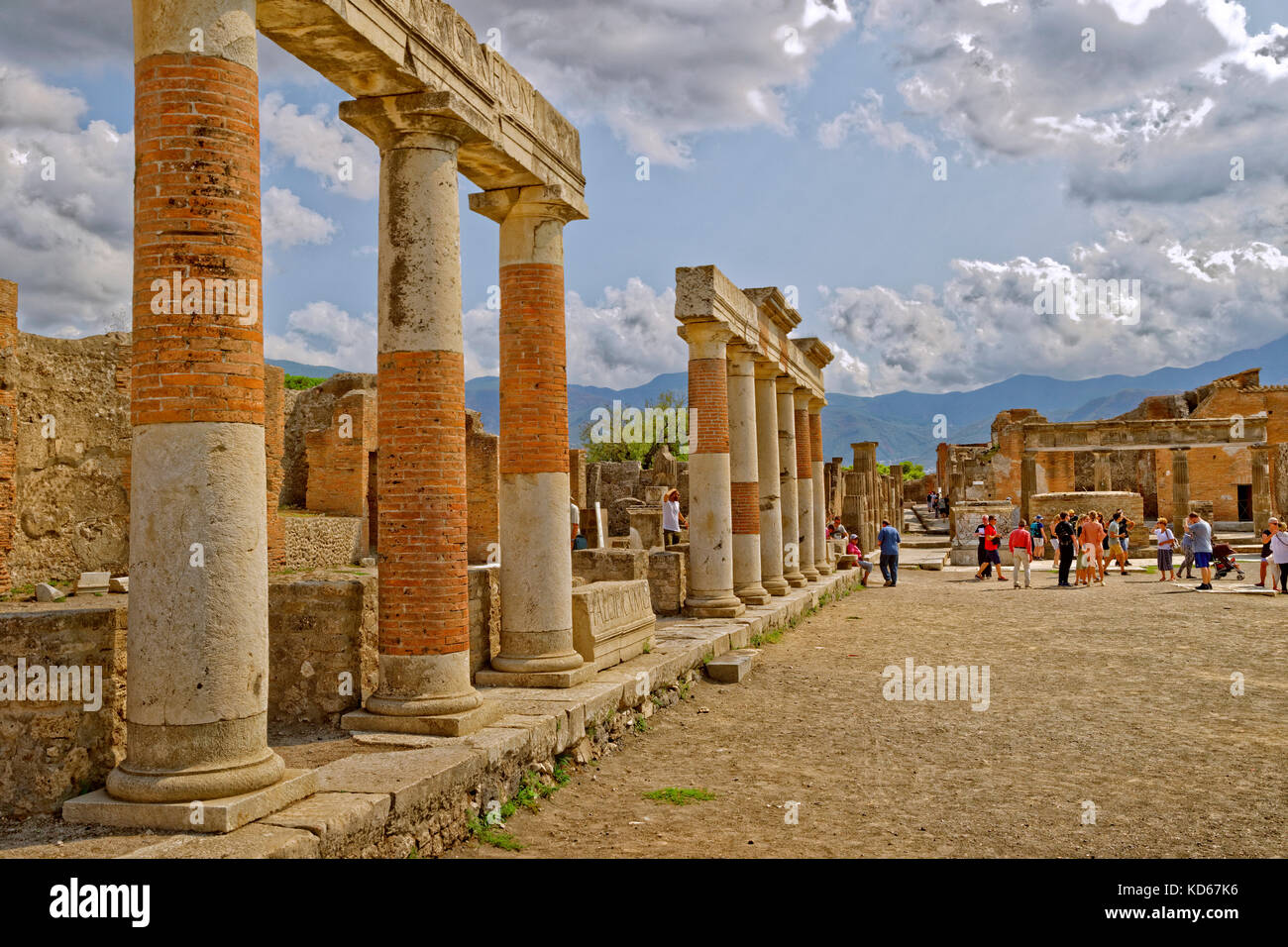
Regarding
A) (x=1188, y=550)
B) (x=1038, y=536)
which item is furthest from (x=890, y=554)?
(x=1038, y=536)

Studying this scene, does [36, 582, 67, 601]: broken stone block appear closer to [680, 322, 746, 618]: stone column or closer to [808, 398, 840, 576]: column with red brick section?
[680, 322, 746, 618]: stone column

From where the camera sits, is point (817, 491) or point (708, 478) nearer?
point (708, 478)

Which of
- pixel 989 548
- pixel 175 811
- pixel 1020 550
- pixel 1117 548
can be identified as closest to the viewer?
pixel 175 811

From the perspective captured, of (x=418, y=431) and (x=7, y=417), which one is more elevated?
(x=7, y=417)

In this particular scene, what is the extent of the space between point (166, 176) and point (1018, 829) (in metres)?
6.11

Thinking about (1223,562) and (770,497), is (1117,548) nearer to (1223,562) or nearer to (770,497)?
(1223,562)

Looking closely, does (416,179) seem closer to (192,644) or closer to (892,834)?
(192,644)

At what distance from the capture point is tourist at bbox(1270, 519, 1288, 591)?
19.1 m

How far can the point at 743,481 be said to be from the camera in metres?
16.2

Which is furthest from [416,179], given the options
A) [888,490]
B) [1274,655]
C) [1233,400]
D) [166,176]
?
[1233,400]

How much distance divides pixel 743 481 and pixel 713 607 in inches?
103

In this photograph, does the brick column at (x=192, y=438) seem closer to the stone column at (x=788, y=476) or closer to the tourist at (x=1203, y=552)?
the stone column at (x=788, y=476)

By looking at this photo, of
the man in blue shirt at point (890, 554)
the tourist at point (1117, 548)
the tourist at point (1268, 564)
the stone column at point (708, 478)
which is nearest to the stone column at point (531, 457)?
the stone column at point (708, 478)

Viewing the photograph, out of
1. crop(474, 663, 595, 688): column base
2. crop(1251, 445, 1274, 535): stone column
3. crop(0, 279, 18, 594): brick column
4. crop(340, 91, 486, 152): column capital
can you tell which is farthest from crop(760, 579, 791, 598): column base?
crop(1251, 445, 1274, 535): stone column
